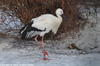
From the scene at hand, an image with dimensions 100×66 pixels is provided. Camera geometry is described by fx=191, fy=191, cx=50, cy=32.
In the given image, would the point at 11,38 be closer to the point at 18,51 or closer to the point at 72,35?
the point at 18,51

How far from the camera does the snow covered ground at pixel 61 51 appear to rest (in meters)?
3.41

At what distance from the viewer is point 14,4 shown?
4.37 meters

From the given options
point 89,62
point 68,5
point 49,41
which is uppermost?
point 68,5

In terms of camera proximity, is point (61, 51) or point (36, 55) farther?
point (61, 51)

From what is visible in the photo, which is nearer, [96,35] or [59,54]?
[59,54]

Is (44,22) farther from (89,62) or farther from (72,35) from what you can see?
(72,35)

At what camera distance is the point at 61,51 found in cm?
407

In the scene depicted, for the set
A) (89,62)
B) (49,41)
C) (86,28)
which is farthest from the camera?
(86,28)

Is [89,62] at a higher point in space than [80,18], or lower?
lower

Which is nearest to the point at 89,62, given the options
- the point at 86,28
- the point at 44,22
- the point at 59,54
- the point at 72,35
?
the point at 59,54

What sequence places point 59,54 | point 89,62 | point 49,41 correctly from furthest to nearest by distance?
point 49,41 < point 59,54 < point 89,62

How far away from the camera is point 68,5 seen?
4.42 meters

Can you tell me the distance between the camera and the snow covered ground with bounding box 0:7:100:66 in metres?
3.41

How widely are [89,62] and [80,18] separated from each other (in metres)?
2.00
